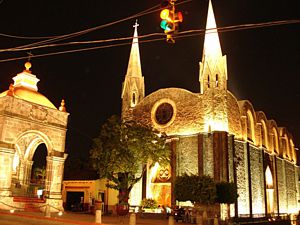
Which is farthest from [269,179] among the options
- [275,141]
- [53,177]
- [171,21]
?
[171,21]

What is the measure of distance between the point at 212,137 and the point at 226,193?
579 centimetres

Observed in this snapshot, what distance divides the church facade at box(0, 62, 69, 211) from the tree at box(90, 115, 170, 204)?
182 inches

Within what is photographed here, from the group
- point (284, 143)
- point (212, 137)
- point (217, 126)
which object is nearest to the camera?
point (212, 137)

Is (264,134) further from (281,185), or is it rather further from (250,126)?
(281,185)

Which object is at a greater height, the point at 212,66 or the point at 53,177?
the point at 212,66

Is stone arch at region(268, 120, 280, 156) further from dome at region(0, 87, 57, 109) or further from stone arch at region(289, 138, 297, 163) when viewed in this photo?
dome at region(0, 87, 57, 109)

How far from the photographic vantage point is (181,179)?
96.9 ft

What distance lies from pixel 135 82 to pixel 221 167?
16656 mm

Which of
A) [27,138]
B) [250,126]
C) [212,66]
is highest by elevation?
[212,66]

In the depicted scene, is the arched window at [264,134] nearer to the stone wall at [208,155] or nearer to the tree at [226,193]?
the stone wall at [208,155]

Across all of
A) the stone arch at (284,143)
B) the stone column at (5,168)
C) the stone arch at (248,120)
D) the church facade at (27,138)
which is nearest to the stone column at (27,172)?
the church facade at (27,138)

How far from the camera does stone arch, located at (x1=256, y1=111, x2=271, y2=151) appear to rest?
135ft

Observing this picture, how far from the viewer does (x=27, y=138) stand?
30000 mm

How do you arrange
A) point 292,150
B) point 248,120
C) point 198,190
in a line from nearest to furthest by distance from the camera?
point 198,190 < point 248,120 < point 292,150
